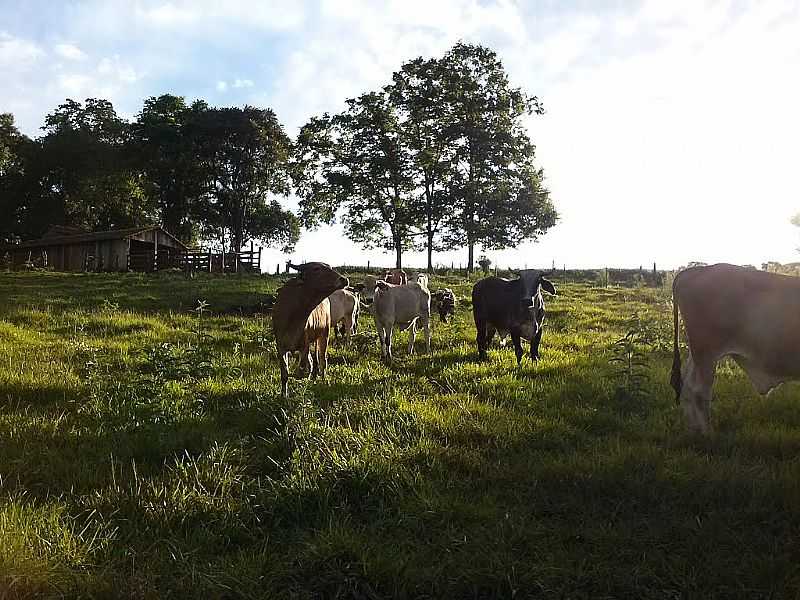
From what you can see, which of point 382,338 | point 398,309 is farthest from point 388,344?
point 398,309

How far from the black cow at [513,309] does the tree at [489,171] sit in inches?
927

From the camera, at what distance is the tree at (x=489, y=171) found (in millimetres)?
34625

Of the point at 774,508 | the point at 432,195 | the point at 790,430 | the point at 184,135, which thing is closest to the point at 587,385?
the point at 790,430

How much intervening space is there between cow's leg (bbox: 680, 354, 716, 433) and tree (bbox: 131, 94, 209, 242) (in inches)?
1880

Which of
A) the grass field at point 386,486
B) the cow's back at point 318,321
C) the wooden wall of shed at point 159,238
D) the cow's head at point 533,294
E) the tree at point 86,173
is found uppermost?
the tree at point 86,173

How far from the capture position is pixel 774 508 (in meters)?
4.11

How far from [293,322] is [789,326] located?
6.12 meters

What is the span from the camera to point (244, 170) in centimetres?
4869

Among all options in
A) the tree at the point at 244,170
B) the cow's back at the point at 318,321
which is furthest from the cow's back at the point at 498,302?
the tree at the point at 244,170

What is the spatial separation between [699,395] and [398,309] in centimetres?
680

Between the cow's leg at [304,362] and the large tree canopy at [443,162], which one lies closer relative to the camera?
the cow's leg at [304,362]

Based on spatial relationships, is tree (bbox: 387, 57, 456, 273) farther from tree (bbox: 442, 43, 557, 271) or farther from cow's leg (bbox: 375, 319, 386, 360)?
cow's leg (bbox: 375, 319, 386, 360)

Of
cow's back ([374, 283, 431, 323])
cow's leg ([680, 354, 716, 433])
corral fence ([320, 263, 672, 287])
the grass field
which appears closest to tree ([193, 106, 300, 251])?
corral fence ([320, 263, 672, 287])

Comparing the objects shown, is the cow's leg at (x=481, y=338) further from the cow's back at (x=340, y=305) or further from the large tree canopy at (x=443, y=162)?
the large tree canopy at (x=443, y=162)
